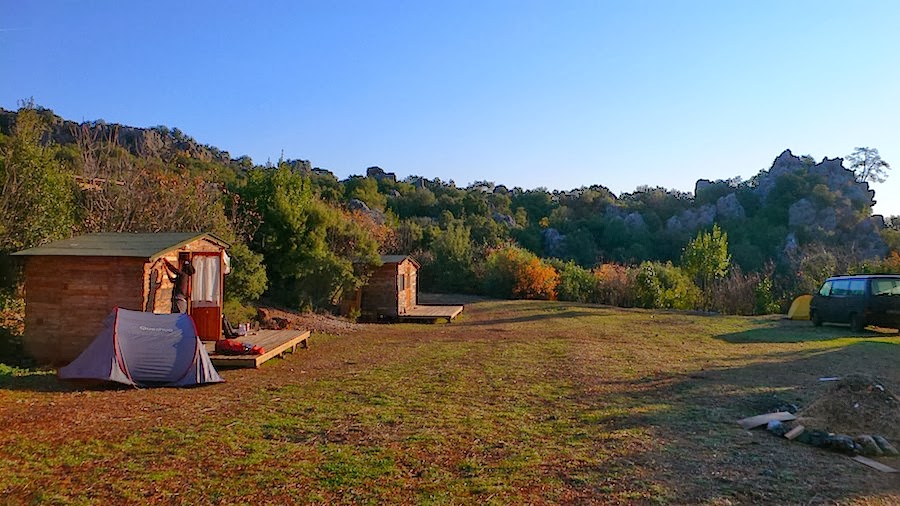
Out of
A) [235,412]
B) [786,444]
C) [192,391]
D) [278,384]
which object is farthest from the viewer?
[278,384]

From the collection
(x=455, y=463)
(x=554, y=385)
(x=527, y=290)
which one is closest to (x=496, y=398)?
(x=554, y=385)

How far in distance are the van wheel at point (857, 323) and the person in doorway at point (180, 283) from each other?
1672 centimetres

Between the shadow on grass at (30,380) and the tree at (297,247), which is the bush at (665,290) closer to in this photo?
the tree at (297,247)

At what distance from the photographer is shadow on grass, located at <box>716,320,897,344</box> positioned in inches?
606

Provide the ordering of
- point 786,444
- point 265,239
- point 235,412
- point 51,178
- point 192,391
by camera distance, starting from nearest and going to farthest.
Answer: point 786,444
point 235,412
point 192,391
point 51,178
point 265,239

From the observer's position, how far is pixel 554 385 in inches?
352

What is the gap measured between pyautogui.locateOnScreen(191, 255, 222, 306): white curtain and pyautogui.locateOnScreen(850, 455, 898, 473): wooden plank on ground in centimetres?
1012

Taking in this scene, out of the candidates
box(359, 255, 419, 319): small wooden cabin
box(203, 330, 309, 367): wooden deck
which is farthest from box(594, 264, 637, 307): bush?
box(203, 330, 309, 367): wooden deck

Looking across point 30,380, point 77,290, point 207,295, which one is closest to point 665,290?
point 207,295

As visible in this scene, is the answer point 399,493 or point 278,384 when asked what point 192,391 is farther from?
point 399,493

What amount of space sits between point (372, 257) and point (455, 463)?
571 inches

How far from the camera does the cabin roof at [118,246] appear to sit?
32.3ft

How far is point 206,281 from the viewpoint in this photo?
1164cm

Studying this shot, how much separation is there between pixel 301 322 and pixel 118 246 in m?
6.74
